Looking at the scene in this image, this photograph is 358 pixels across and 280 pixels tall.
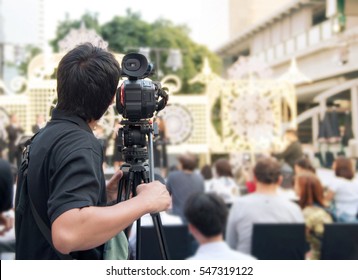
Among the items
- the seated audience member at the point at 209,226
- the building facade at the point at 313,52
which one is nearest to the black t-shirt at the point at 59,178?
the seated audience member at the point at 209,226

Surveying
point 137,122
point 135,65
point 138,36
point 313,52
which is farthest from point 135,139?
point 138,36

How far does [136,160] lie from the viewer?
1.53 meters

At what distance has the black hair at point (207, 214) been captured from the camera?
9.23 feet

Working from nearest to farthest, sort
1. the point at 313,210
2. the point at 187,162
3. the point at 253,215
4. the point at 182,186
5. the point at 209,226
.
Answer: the point at 209,226 < the point at 253,215 < the point at 313,210 < the point at 182,186 < the point at 187,162

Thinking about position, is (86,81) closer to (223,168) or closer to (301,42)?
(223,168)

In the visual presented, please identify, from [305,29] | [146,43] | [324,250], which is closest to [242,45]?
[146,43]

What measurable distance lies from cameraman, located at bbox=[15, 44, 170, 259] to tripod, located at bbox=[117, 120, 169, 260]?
0.09 metres

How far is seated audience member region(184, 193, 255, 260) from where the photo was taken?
2744mm

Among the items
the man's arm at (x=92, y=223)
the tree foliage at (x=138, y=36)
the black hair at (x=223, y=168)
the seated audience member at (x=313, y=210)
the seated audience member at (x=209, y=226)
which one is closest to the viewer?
the man's arm at (x=92, y=223)

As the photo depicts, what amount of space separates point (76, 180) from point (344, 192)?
401 cm

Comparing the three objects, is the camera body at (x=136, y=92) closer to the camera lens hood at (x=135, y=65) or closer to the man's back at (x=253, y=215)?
the camera lens hood at (x=135, y=65)

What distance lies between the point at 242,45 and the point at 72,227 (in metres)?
30.8

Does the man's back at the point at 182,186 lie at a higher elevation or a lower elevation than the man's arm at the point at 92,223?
lower
